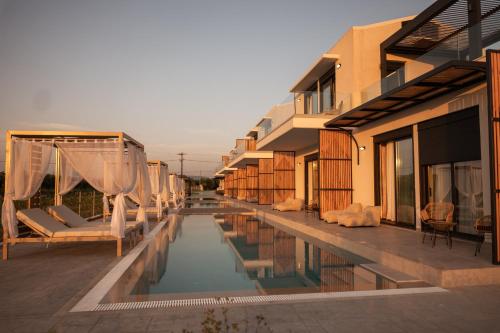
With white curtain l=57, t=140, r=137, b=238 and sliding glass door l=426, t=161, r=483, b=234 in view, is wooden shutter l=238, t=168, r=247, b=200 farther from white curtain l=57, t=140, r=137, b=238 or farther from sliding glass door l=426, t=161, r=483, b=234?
white curtain l=57, t=140, r=137, b=238

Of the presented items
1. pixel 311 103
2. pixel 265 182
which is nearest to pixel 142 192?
pixel 311 103

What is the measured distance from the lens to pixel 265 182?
23.2 m

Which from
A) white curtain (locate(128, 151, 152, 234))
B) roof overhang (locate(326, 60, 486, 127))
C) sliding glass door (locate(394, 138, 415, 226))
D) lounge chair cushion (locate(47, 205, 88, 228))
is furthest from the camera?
sliding glass door (locate(394, 138, 415, 226))

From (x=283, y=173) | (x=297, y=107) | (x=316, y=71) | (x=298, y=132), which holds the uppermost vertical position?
(x=316, y=71)

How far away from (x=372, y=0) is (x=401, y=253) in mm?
9870

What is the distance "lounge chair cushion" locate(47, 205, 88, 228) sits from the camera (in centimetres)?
805

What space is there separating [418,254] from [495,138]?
2.16 metres

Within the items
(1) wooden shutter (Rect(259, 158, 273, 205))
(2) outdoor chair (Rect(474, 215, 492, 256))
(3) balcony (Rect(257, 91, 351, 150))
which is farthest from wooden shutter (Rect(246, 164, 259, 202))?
(2) outdoor chair (Rect(474, 215, 492, 256))

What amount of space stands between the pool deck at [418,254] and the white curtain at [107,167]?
4.95 metres

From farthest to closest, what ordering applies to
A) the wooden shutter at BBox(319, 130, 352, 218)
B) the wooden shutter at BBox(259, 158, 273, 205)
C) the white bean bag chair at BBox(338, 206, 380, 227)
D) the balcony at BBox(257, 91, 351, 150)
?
the wooden shutter at BBox(259, 158, 273, 205) → the wooden shutter at BBox(319, 130, 352, 218) → the balcony at BBox(257, 91, 351, 150) → the white bean bag chair at BBox(338, 206, 380, 227)

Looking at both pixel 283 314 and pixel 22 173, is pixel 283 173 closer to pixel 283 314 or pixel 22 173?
pixel 22 173

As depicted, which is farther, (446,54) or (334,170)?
(334,170)

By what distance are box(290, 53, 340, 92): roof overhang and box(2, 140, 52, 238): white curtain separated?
9.89m

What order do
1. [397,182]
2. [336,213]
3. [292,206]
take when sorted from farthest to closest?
A: 1. [292,206]
2. [336,213]
3. [397,182]
